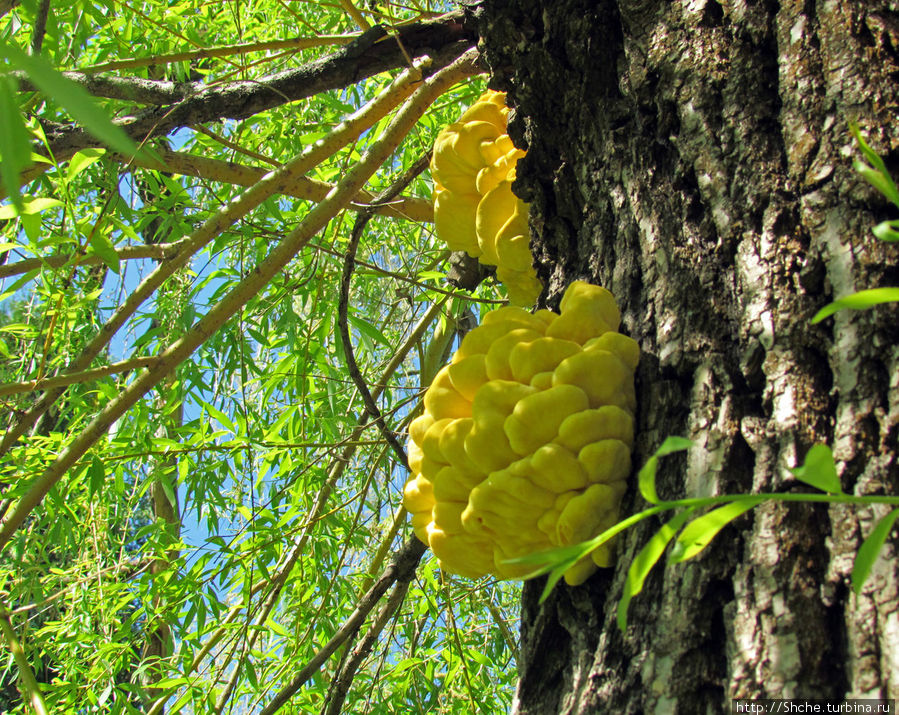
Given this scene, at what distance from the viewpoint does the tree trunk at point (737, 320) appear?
72 cm

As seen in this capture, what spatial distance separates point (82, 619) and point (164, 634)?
40.0 inches

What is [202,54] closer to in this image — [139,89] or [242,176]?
[139,89]

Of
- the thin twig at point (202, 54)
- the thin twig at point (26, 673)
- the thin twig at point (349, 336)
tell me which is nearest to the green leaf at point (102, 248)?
the thin twig at point (202, 54)

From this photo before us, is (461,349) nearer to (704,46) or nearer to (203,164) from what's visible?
(704,46)

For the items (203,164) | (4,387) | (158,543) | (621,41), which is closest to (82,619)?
(158,543)

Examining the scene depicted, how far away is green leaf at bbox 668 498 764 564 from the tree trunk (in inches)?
7.6

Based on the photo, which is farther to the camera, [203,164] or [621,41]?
[203,164]

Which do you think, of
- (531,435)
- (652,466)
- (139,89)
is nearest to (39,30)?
(139,89)

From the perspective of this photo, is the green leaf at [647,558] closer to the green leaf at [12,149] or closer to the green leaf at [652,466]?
the green leaf at [652,466]

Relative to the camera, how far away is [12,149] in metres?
0.42

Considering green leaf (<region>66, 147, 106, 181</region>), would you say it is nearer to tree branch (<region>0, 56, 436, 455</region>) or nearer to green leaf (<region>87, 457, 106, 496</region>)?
tree branch (<region>0, 56, 436, 455</region>)

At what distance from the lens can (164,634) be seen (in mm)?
3336

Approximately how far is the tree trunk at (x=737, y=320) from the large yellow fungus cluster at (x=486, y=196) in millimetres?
282

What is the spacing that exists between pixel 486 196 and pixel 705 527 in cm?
102
